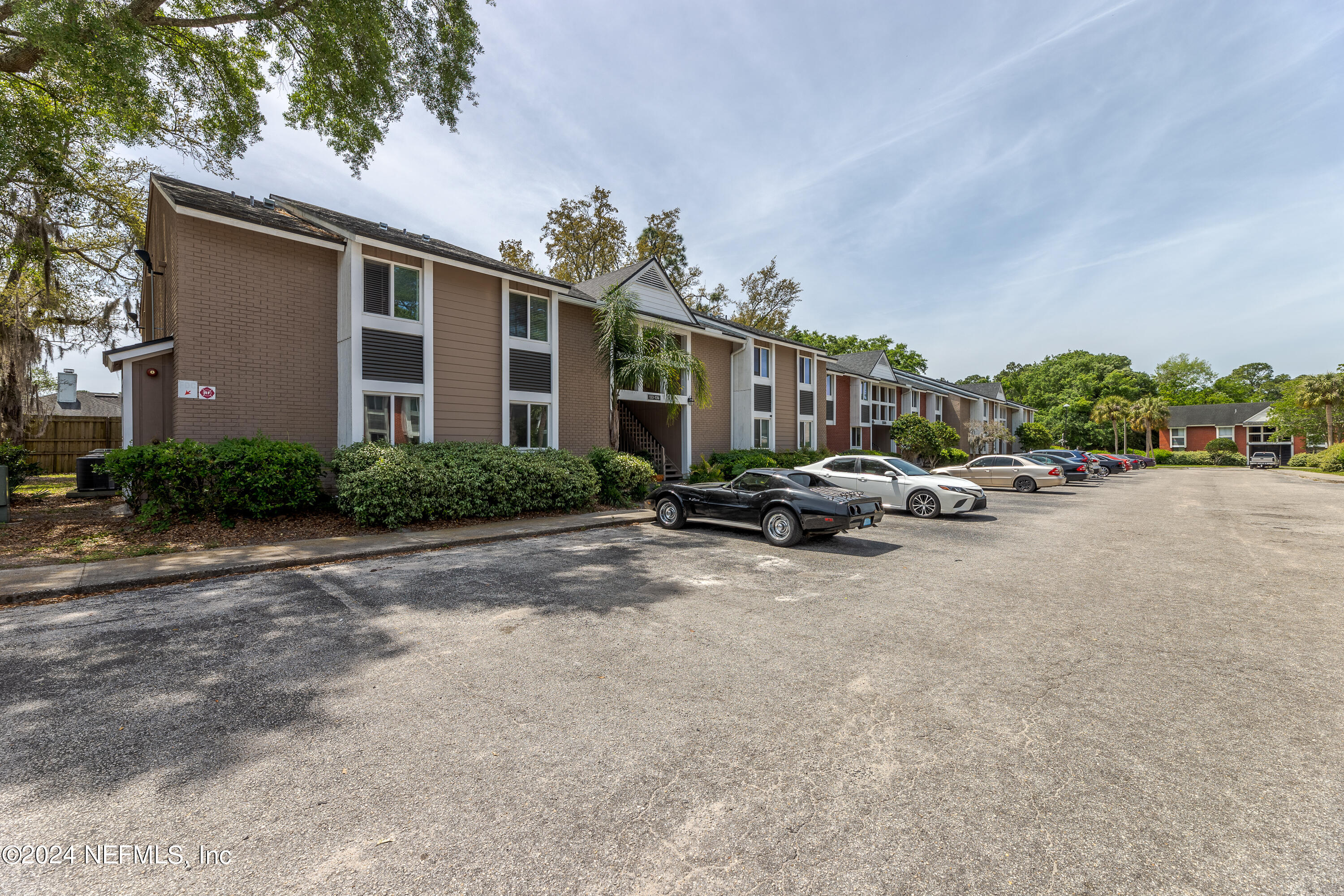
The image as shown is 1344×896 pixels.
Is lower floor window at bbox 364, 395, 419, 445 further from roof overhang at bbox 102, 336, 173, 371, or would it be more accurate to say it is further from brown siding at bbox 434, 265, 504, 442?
roof overhang at bbox 102, 336, 173, 371

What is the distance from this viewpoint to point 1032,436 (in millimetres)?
56594

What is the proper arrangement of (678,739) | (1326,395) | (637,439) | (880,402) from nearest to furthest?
(678,739) → (637,439) → (880,402) → (1326,395)

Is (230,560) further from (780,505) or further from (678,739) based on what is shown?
(780,505)

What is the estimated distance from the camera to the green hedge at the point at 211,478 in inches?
374

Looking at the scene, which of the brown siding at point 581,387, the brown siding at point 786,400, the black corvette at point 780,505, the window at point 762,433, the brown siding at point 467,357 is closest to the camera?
the black corvette at point 780,505

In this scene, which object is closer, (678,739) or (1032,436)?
(678,739)

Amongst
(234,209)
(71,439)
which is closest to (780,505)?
(234,209)

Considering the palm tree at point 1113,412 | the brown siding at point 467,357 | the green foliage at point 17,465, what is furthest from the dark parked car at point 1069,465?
the palm tree at point 1113,412

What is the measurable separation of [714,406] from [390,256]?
13094mm

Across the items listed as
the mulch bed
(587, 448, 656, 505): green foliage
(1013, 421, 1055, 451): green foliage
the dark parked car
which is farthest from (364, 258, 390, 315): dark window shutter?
(1013, 421, 1055, 451): green foliage

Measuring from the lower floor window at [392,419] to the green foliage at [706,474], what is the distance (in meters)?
9.48

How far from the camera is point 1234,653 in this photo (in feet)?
15.6

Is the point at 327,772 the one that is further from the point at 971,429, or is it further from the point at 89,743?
the point at 971,429

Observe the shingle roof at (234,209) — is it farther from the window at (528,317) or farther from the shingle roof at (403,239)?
the window at (528,317)
